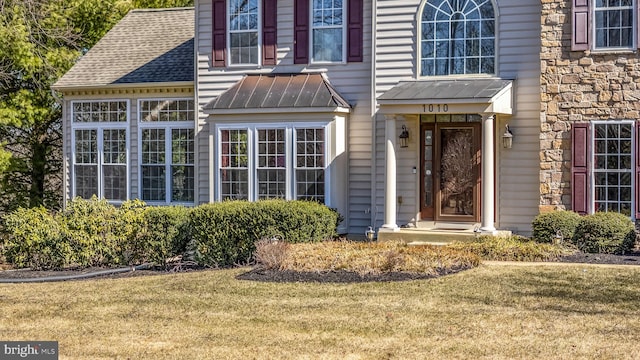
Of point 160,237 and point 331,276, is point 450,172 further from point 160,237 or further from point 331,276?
point 160,237

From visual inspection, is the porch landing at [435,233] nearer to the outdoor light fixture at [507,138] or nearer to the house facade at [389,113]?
the house facade at [389,113]

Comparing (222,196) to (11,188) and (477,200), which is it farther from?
(11,188)

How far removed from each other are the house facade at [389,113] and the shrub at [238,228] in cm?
256

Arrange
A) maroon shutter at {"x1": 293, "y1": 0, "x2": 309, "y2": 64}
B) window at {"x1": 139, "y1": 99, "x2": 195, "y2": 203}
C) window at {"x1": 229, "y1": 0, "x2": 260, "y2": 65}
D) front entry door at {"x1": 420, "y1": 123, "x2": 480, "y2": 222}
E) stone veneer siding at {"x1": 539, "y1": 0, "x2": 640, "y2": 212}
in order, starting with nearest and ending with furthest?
stone veneer siding at {"x1": 539, "y1": 0, "x2": 640, "y2": 212}, front entry door at {"x1": 420, "y1": 123, "x2": 480, "y2": 222}, maroon shutter at {"x1": 293, "y1": 0, "x2": 309, "y2": 64}, window at {"x1": 229, "y1": 0, "x2": 260, "y2": 65}, window at {"x1": 139, "y1": 99, "x2": 195, "y2": 203}

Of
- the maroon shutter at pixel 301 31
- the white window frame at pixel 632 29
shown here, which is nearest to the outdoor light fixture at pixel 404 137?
the maroon shutter at pixel 301 31

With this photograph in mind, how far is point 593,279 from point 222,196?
28.9 feet

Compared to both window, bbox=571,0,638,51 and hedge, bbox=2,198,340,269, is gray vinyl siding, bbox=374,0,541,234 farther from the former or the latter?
hedge, bbox=2,198,340,269

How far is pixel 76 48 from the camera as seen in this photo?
1019 inches

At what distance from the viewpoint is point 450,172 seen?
1800cm

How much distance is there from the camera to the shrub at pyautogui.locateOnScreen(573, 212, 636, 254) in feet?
51.4

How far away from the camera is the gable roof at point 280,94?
1841cm

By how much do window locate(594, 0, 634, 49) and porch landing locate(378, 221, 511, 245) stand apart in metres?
3.98

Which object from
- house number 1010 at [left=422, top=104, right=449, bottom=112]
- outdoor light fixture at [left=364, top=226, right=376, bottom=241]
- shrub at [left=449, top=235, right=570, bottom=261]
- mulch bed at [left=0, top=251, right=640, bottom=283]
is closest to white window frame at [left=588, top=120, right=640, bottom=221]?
mulch bed at [left=0, top=251, right=640, bottom=283]

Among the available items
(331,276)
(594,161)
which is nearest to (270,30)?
(594,161)
